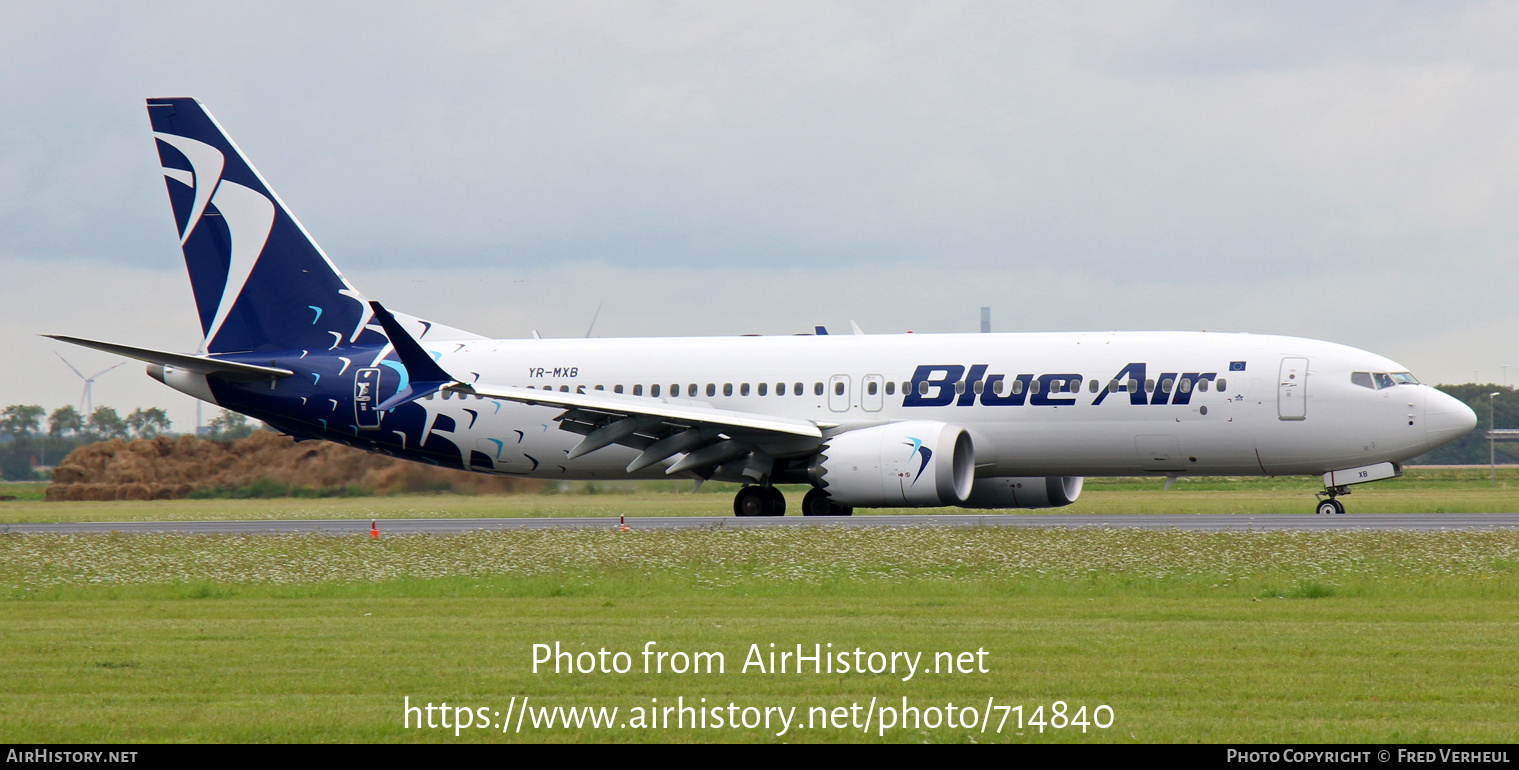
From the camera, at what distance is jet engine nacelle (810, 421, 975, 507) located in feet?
94.0

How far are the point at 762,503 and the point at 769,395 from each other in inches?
91.5

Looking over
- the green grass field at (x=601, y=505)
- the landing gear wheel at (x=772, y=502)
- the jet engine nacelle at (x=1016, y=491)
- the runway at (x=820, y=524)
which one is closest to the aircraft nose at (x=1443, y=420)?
the runway at (x=820, y=524)

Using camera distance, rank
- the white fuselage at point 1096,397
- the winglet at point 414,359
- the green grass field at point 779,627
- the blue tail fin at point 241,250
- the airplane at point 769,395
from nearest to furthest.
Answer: the green grass field at point 779,627 → the winglet at point 414,359 → the white fuselage at point 1096,397 → the airplane at point 769,395 → the blue tail fin at point 241,250

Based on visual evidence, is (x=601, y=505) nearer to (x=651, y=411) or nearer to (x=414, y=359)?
(x=651, y=411)

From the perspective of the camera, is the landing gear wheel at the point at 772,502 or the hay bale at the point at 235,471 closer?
the landing gear wheel at the point at 772,502

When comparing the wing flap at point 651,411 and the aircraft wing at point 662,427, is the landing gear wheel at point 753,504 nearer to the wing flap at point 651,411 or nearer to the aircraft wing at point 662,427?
the aircraft wing at point 662,427

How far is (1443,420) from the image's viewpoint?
28469mm

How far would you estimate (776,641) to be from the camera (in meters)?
12.3

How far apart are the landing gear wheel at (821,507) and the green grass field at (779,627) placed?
7.37m

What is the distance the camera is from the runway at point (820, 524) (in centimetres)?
2503

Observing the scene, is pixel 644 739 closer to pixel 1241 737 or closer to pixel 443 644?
pixel 1241 737

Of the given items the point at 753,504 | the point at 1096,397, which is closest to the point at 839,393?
the point at 753,504

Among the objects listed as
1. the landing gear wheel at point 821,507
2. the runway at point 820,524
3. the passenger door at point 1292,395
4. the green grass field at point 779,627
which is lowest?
the green grass field at point 779,627

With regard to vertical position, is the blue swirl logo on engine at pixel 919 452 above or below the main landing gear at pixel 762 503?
above
